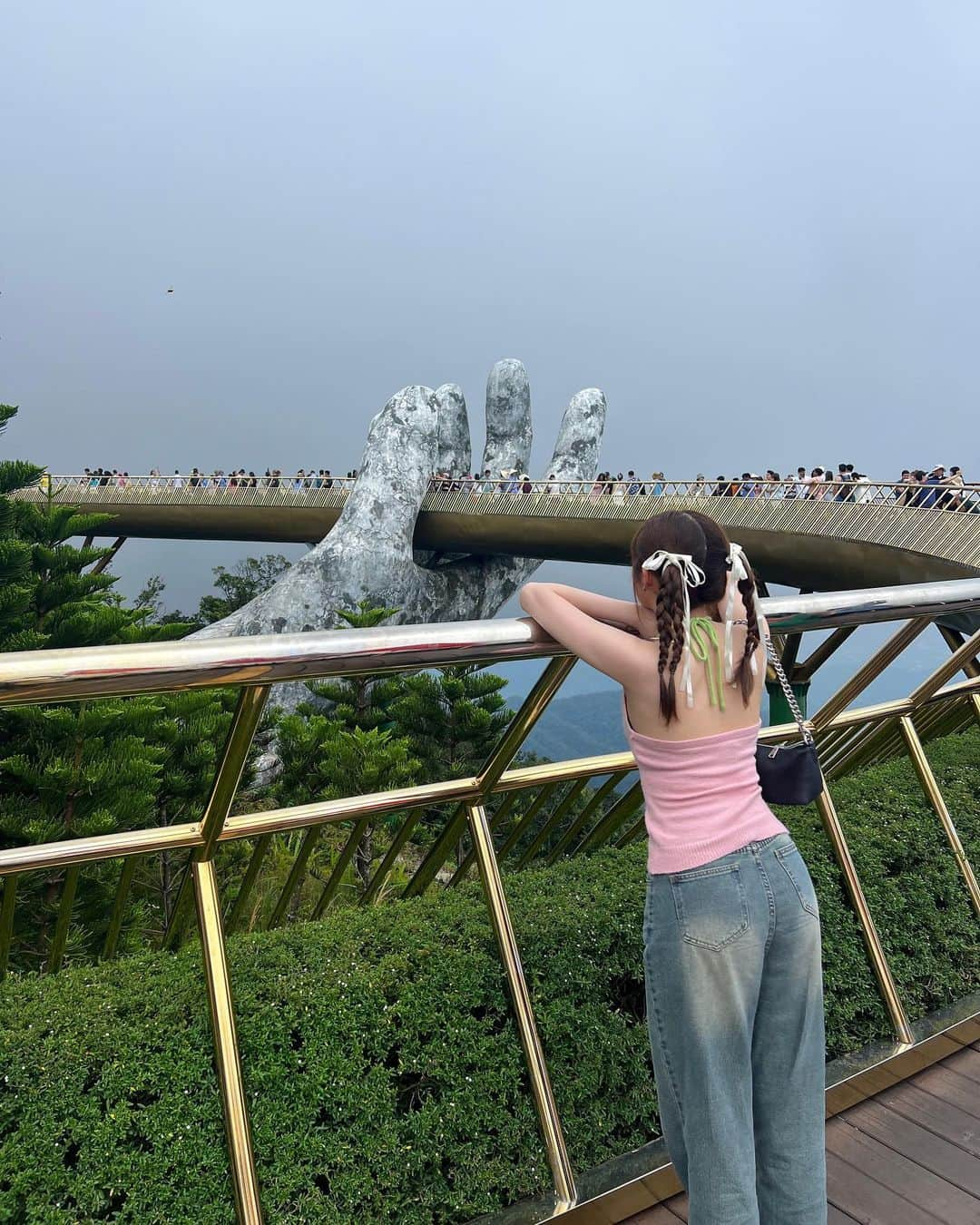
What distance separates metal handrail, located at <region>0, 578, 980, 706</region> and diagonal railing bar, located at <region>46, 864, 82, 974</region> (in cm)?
36

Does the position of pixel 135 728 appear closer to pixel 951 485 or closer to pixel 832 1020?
pixel 832 1020

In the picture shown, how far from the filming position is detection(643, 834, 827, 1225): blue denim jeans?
98 centimetres

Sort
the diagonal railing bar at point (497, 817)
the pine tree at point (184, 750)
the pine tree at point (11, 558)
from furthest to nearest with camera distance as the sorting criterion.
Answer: the pine tree at point (11, 558)
the pine tree at point (184, 750)
the diagonal railing bar at point (497, 817)

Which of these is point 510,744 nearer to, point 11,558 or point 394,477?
point 11,558

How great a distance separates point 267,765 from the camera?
1614cm

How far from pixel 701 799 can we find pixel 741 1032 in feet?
0.83

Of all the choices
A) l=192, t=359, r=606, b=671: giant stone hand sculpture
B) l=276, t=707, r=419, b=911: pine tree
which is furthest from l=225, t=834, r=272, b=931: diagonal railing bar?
l=192, t=359, r=606, b=671: giant stone hand sculpture

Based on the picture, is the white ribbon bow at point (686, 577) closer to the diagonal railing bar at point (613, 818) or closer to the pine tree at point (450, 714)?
the diagonal railing bar at point (613, 818)

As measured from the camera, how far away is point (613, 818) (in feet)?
6.16

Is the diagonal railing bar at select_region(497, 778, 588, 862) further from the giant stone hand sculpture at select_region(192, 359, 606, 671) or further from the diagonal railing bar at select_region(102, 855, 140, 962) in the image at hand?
the giant stone hand sculpture at select_region(192, 359, 606, 671)

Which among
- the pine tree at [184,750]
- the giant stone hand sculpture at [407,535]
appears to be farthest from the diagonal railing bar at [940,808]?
the giant stone hand sculpture at [407,535]

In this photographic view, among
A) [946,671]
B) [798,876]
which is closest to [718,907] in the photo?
[798,876]

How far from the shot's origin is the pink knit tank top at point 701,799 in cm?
102

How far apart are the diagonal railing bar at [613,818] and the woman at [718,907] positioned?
2.34 ft
